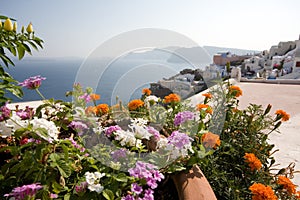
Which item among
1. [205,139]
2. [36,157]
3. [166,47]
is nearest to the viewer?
[36,157]

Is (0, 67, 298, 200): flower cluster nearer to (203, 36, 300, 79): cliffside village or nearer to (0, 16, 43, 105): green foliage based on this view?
(0, 16, 43, 105): green foliage

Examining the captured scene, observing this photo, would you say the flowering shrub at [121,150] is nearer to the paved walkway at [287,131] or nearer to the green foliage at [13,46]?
the green foliage at [13,46]

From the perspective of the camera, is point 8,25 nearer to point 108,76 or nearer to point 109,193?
point 108,76

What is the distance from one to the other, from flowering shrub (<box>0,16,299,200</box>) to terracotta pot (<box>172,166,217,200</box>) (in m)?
0.03

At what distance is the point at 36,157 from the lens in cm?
61

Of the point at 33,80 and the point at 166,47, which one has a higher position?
the point at 166,47

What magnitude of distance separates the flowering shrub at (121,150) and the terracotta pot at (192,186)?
0.03 meters

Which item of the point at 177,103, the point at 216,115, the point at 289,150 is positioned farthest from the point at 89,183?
the point at 289,150

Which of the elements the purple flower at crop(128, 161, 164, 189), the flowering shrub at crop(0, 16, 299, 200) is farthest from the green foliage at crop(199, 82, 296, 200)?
the purple flower at crop(128, 161, 164, 189)

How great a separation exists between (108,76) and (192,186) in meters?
0.58

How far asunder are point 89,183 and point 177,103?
0.72m

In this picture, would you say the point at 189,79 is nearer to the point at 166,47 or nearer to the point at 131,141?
the point at 166,47

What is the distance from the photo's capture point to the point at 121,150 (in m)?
0.77

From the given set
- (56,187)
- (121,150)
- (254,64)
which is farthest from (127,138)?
(254,64)
